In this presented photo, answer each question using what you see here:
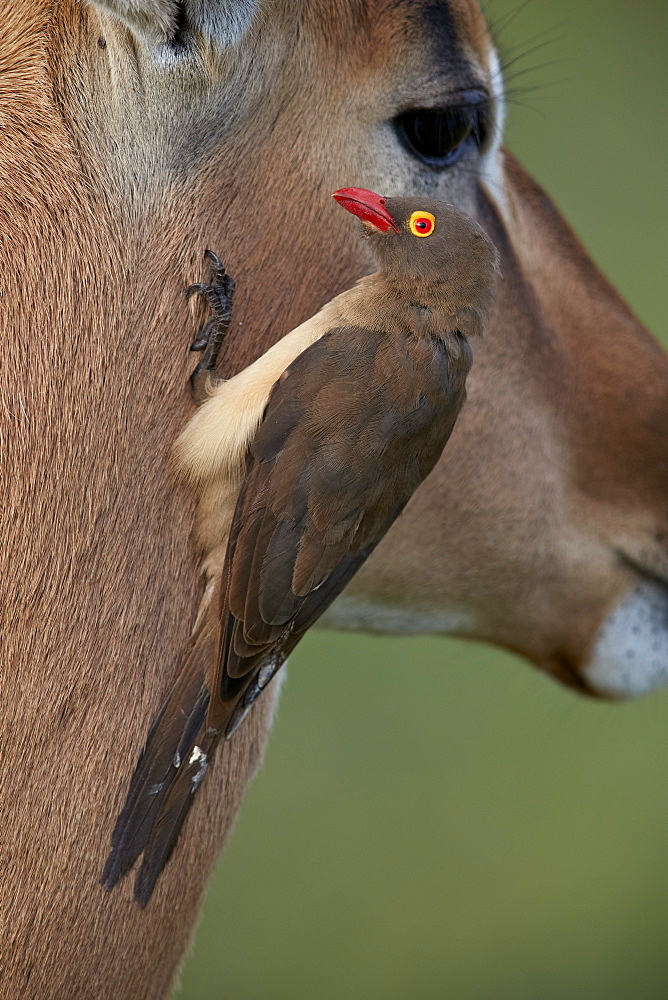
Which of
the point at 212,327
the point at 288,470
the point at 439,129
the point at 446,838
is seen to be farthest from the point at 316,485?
the point at 446,838

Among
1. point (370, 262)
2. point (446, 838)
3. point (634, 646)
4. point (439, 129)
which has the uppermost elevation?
point (439, 129)

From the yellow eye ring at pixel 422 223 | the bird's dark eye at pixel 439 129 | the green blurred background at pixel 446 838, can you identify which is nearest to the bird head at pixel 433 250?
the yellow eye ring at pixel 422 223

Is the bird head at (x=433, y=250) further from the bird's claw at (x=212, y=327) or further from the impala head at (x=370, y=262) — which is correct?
the bird's claw at (x=212, y=327)

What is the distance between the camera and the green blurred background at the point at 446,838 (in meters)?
5.51

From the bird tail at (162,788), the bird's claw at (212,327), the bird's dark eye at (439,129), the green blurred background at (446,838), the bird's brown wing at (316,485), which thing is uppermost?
the bird's dark eye at (439,129)

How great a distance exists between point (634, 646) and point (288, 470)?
3.87 feet

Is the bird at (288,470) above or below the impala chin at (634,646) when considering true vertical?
above

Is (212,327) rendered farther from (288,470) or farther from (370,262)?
(370,262)

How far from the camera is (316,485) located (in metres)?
1.85

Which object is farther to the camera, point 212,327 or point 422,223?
point 422,223

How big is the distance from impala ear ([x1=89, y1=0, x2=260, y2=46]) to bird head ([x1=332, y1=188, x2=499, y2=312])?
0.34 metres

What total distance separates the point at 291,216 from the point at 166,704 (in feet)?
2.74

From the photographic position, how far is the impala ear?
1606mm

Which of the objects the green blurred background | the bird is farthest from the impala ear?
the green blurred background
